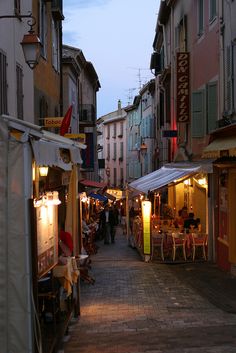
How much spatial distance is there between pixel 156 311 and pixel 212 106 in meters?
9.30

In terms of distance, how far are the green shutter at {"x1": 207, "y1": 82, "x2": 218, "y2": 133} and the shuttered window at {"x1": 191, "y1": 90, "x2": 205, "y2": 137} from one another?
756mm

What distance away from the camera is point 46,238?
8039 millimetres

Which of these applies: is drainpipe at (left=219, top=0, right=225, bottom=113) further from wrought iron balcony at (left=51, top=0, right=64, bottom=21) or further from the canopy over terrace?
the canopy over terrace

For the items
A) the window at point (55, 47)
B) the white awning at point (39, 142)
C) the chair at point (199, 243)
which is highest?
the window at point (55, 47)

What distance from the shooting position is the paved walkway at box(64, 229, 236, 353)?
8664 millimetres

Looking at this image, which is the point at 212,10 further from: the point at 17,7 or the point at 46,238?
the point at 46,238

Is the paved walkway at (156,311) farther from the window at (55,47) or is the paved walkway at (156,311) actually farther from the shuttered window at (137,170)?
the shuttered window at (137,170)

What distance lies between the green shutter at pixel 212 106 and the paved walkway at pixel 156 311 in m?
4.46

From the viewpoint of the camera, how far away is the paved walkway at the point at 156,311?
866cm

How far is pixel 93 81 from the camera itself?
49.2 m

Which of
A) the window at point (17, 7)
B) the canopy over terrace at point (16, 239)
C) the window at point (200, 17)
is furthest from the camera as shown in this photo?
the window at point (200, 17)

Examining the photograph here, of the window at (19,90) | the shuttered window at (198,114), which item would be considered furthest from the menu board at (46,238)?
the shuttered window at (198,114)

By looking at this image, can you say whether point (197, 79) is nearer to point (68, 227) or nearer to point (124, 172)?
point (68, 227)

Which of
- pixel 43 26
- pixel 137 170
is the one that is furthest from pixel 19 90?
pixel 137 170
